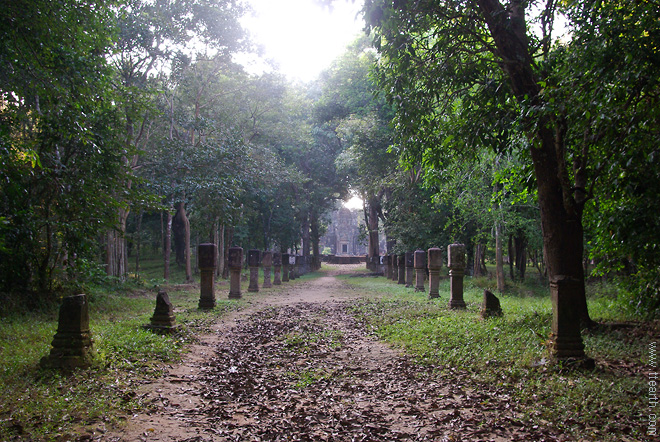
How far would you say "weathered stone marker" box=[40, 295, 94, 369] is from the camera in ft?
16.0

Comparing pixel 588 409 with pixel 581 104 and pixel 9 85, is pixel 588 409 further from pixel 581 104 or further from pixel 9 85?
pixel 9 85

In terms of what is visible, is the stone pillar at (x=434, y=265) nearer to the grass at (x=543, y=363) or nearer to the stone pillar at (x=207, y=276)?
the grass at (x=543, y=363)

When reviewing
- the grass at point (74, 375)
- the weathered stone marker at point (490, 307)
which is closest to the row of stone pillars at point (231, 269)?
the grass at point (74, 375)

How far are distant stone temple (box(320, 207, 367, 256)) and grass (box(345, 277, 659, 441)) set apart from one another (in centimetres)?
5565

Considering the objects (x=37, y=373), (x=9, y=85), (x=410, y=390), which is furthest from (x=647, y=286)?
(x=9, y=85)

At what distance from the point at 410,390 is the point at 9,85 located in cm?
852

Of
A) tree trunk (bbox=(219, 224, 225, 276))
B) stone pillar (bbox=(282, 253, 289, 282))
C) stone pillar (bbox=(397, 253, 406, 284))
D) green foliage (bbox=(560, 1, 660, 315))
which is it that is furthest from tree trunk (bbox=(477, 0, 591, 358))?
tree trunk (bbox=(219, 224, 225, 276))

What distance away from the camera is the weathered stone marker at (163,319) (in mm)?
7328

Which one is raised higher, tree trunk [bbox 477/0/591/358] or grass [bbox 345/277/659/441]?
tree trunk [bbox 477/0/591/358]

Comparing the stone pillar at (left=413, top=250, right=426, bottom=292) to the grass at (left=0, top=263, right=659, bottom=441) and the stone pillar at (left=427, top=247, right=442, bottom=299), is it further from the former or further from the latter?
the grass at (left=0, top=263, right=659, bottom=441)

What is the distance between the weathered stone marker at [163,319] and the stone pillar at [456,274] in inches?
255

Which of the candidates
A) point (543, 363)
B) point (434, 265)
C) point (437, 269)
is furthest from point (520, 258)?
point (543, 363)

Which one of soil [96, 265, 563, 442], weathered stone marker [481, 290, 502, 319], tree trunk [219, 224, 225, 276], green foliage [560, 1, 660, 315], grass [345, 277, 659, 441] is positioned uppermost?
green foliage [560, 1, 660, 315]

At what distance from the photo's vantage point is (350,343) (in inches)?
302
